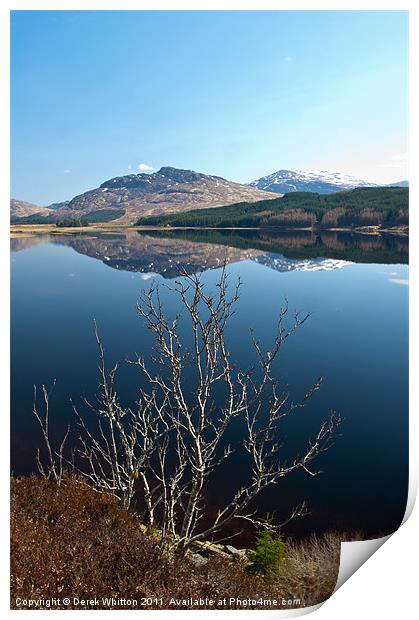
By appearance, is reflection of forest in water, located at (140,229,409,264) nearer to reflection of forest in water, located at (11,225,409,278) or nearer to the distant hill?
reflection of forest in water, located at (11,225,409,278)

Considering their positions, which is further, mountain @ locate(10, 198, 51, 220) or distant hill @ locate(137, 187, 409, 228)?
distant hill @ locate(137, 187, 409, 228)

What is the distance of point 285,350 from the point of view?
32.2 feet

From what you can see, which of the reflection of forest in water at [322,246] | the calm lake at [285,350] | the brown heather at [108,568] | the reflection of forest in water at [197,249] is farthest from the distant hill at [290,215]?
the brown heather at [108,568]

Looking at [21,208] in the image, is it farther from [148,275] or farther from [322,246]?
[322,246]

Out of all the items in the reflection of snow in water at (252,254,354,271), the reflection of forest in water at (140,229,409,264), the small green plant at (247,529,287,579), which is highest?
the reflection of forest in water at (140,229,409,264)

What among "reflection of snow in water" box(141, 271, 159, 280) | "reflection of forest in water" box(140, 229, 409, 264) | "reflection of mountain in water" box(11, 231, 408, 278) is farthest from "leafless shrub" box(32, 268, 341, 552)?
"reflection of forest in water" box(140, 229, 409, 264)

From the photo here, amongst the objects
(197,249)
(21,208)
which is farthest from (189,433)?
(197,249)

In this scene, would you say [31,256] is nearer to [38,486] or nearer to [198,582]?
[38,486]

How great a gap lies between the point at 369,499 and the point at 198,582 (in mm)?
3873

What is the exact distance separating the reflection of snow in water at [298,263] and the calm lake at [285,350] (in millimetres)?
2572

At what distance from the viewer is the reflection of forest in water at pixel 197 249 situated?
1195 cm

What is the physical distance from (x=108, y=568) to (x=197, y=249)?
13.8 m

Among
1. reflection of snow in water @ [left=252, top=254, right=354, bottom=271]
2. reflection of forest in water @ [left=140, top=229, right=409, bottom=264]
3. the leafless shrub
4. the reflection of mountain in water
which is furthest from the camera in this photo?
reflection of forest in water @ [left=140, top=229, right=409, bottom=264]

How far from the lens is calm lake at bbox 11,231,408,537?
235 inches
